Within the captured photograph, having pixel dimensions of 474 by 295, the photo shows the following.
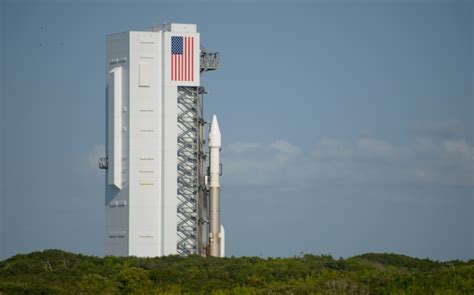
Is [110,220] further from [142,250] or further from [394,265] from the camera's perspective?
[394,265]

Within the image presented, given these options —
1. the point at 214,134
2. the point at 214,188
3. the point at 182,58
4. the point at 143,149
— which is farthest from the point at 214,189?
the point at 182,58

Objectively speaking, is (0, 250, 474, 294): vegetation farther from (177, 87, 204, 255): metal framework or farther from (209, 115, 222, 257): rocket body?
(177, 87, 204, 255): metal framework

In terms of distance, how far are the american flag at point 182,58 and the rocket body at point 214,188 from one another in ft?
10.2

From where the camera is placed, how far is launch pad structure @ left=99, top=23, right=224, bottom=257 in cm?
6856

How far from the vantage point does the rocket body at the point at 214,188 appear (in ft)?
230

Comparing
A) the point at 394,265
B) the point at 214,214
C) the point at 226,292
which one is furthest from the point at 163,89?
the point at 226,292

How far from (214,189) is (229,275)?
13140 millimetres

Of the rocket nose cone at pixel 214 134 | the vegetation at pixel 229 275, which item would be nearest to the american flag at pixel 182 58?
the rocket nose cone at pixel 214 134

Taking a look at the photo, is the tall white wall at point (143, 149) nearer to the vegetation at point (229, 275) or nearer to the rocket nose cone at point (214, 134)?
the rocket nose cone at point (214, 134)

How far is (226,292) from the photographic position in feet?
163

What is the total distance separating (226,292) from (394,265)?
2078 cm

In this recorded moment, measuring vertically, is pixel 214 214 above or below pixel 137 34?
below

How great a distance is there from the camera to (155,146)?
226 feet

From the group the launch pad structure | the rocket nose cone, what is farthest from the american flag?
the rocket nose cone
